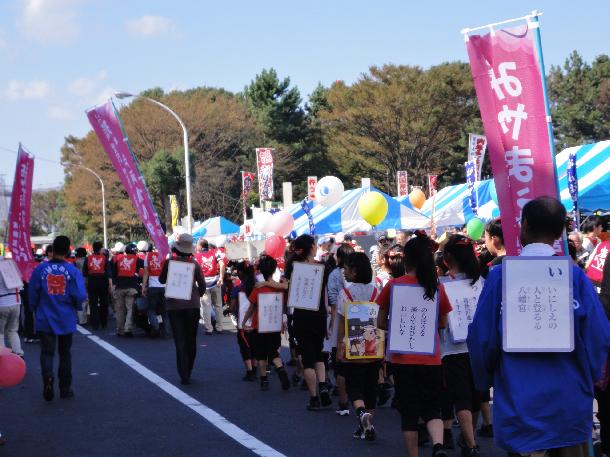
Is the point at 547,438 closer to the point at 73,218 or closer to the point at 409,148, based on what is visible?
the point at 409,148

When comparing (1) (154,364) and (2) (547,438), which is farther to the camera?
(1) (154,364)

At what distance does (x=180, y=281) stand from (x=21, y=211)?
10.6 feet

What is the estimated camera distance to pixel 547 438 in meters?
3.86

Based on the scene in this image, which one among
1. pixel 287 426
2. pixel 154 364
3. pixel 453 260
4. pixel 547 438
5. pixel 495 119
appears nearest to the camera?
pixel 547 438

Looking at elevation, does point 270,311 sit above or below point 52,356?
above

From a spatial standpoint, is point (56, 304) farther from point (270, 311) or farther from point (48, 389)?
point (270, 311)

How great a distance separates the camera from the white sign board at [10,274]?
12625 mm

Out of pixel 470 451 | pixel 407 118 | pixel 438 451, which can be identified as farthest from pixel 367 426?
pixel 407 118

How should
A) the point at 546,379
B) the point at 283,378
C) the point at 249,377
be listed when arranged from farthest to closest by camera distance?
the point at 249,377
the point at 283,378
the point at 546,379

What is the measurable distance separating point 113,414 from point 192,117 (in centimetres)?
4994

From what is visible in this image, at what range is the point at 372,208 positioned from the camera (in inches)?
876

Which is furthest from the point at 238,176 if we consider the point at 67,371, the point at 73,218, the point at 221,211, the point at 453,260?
the point at 453,260

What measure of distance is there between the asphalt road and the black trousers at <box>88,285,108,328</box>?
25.0 ft

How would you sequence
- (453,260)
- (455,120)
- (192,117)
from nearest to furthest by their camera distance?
(453,260) → (455,120) → (192,117)
